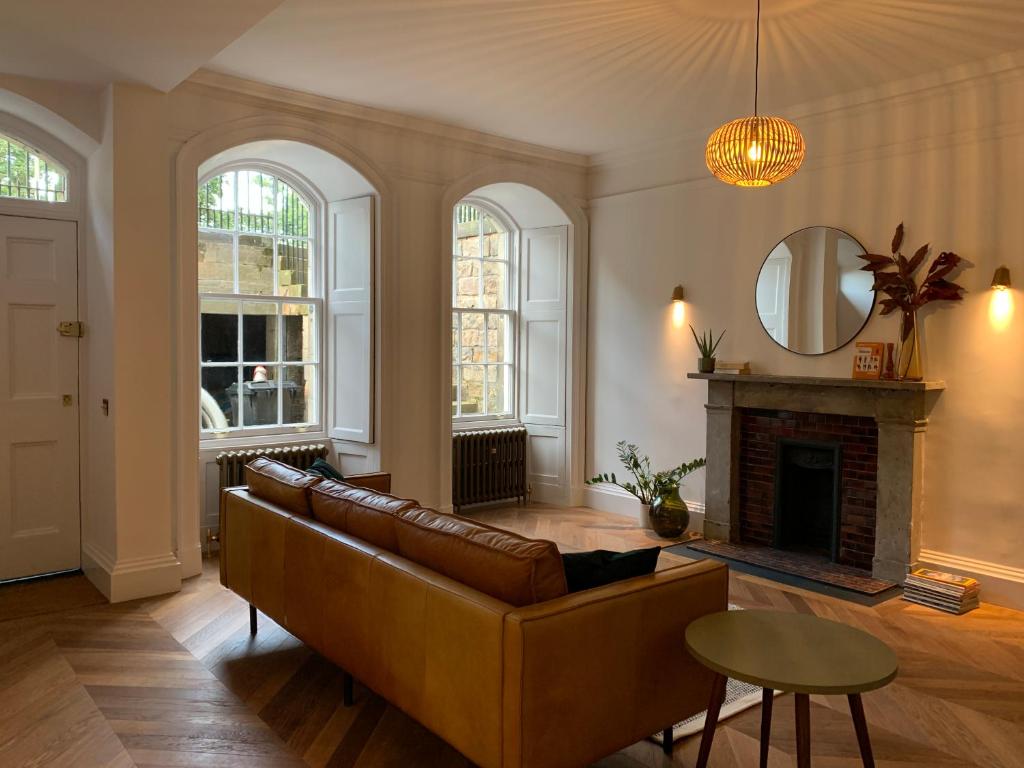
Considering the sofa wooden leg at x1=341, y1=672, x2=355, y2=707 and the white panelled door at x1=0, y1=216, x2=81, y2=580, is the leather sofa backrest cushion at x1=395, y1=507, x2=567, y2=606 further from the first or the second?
the white panelled door at x1=0, y1=216, x2=81, y2=580

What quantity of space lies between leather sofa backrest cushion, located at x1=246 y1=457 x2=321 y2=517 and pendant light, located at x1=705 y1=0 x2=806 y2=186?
230 cm

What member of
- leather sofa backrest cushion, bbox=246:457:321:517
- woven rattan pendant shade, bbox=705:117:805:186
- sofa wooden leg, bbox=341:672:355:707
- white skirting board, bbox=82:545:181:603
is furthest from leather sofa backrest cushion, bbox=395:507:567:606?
white skirting board, bbox=82:545:181:603

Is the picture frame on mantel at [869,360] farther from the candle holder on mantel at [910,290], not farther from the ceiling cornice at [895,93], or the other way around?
the ceiling cornice at [895,93]

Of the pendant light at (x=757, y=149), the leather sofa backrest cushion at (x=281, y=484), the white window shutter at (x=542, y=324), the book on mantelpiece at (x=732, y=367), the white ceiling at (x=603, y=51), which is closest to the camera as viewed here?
the leather sofa backrest cushion at (x=281, y=484)

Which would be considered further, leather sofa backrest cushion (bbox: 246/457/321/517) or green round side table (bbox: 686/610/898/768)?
leather sofa backrest cushion (bbox: 246/457/321/517)

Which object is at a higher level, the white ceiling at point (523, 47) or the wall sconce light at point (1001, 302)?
the white ceiling at point (523, 47)

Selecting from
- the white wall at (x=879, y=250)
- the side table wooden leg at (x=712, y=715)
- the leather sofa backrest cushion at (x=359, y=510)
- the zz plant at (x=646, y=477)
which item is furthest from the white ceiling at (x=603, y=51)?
the side table wooden leg at (x=712, y=715)

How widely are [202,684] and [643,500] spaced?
3517mm

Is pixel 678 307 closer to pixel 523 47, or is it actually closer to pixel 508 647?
pixel 523 47

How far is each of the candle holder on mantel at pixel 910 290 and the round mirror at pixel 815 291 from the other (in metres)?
0.16

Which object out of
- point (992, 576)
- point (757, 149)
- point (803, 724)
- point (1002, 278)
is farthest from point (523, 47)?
point (992, 576)

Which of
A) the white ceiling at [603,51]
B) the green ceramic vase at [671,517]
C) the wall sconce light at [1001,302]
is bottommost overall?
the green ceramic vase at [671,517]

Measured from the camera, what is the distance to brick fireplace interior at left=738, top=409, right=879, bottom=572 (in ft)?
16.5

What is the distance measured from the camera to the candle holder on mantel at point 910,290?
4.55 m
